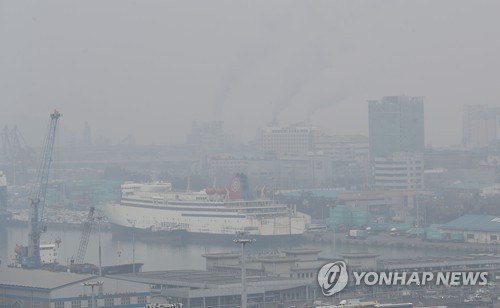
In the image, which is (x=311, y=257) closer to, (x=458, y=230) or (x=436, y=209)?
(x=458, y=230)

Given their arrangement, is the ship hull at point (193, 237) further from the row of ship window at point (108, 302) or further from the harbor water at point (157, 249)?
the row of ship window at point (108, 302)

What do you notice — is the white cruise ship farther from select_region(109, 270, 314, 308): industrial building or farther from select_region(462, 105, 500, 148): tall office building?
select_region(462, 105, 500, 148): tall office building

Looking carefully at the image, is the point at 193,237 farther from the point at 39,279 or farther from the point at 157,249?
the point at 39,279

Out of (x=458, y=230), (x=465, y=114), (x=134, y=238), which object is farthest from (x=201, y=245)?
(x=465, y=114)

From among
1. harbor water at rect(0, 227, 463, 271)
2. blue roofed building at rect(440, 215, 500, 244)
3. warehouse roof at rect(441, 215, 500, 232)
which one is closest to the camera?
harbor water at rect(0, 227, 463, 271)

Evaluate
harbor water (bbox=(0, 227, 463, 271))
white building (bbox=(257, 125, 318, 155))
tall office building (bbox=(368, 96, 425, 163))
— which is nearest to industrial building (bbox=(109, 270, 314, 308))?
harbor water (bbox=(0, 227, 463, 271))

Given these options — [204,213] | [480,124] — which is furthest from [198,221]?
[480,124]
